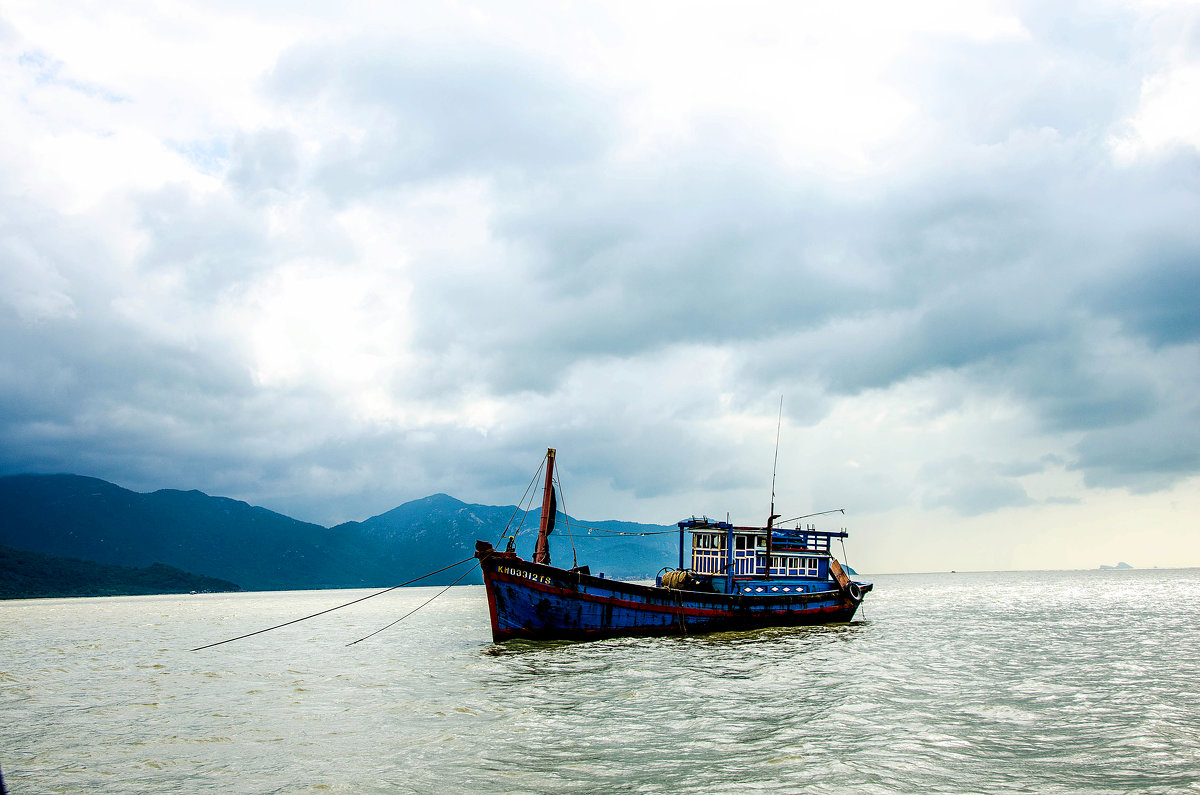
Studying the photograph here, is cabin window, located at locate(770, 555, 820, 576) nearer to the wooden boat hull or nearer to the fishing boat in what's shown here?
the fishing boat

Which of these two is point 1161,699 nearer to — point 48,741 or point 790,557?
point 790,557

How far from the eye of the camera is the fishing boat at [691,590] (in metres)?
37.2

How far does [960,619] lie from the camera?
199 feet

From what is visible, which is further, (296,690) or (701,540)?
(701,540)

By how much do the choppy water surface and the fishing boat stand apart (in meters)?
1.69

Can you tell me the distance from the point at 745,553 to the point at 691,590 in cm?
539

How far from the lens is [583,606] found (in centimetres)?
3769

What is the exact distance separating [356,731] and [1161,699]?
2459 centimetres

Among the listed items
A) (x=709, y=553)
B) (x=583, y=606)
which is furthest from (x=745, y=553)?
(x=583, y=606)

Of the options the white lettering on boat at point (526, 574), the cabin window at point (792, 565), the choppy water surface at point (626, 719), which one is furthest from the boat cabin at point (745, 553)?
the white lettering on boat at point (526, 574)

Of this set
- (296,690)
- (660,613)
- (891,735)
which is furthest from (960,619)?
(296,690)

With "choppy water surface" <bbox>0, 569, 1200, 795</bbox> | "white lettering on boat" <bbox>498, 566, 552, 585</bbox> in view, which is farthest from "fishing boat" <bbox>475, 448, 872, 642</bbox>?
"choppy water surface" <bbox>0, 569, 1200, 795</bbox>

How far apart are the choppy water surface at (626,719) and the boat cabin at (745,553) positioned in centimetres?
708

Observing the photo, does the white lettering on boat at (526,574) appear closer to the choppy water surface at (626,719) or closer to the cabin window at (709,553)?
the choppy water surface at (626,719)
